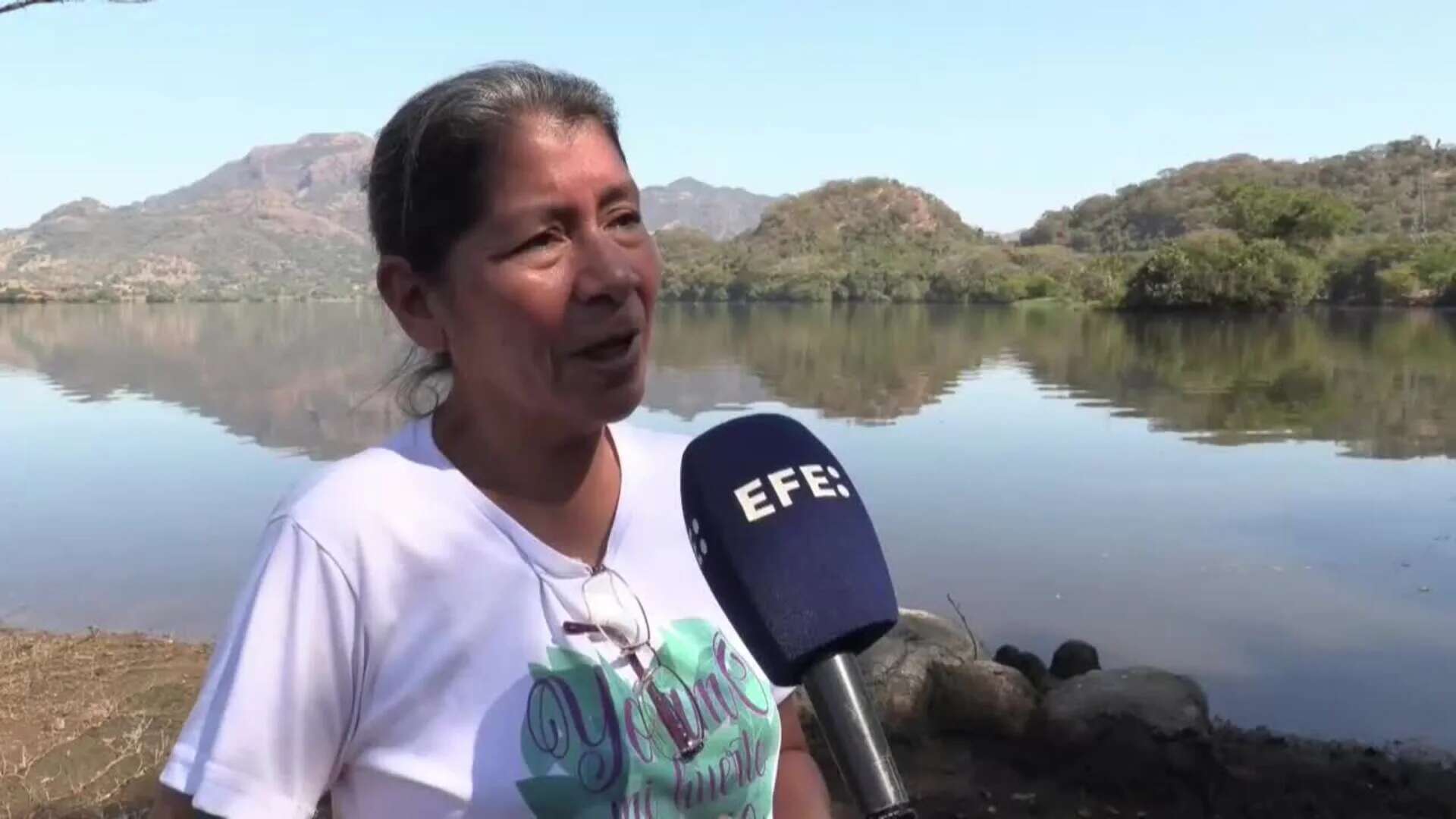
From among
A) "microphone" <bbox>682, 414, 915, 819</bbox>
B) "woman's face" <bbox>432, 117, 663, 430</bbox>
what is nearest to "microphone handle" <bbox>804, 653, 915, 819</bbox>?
"microphone" <bbox>682, 414, 915, 819</bbox>

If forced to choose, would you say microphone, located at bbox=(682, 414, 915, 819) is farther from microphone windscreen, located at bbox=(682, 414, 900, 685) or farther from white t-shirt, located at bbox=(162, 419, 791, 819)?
white t-shirt, located at bbox=(162, 419, 791, 819)

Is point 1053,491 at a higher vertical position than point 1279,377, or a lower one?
higher

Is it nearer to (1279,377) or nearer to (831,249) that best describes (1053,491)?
(1279,377)

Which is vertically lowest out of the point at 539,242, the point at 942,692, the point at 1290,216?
the point at 942,692

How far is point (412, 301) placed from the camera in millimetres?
1365

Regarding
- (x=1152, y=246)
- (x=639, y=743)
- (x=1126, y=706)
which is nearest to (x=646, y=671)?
(x=639, y=743)

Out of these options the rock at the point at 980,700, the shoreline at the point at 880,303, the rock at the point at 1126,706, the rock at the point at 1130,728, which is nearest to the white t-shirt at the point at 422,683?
the rock at the point at 1130,728

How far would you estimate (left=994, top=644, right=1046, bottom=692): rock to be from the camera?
21.8ft

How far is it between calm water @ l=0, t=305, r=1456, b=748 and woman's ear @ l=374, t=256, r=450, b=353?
275mm

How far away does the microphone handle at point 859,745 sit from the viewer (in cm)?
98

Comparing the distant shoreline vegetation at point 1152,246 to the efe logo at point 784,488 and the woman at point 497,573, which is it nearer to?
the woman at point 497,573

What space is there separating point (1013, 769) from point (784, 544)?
475 cm

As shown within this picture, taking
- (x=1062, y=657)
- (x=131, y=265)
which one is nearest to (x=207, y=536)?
(x=1062, y=657)

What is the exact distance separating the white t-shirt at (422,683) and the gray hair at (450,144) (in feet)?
0.75
